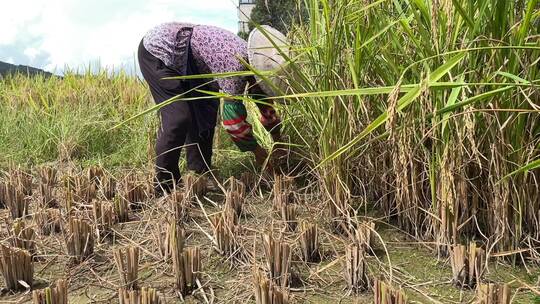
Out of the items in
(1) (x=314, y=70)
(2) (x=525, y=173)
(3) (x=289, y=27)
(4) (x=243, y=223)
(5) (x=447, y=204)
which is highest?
(3) (x=289, y=27)

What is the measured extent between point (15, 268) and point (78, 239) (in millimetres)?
211

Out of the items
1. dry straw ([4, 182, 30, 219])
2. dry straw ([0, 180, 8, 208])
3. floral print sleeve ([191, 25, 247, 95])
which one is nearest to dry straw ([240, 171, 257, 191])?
floral print sleeve ([191, 25, 247, 95])

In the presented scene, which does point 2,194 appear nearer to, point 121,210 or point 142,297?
point 121,210

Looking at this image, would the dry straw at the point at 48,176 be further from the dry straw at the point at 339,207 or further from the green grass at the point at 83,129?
the dry straw at the point at 339,207

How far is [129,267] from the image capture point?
1.44 m

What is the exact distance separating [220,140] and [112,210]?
1.47m

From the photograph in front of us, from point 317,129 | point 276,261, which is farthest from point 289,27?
point 276,261

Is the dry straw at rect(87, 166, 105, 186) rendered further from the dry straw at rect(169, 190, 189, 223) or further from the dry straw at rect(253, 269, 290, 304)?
the dry straw at rect(253, 269, 290, 304)

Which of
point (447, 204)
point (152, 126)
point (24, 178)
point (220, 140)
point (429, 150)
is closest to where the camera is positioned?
point (447, 204)

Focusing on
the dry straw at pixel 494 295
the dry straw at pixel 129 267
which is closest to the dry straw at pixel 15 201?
the dry straw at pixel 129 267

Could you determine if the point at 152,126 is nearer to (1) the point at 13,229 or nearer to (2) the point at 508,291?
(1) the point at 13,229

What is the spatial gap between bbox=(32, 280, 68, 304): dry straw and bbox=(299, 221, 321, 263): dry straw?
70 cm

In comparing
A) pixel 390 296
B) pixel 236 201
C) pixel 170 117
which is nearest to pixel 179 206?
pixel 236 201

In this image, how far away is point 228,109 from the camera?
2.26 m
